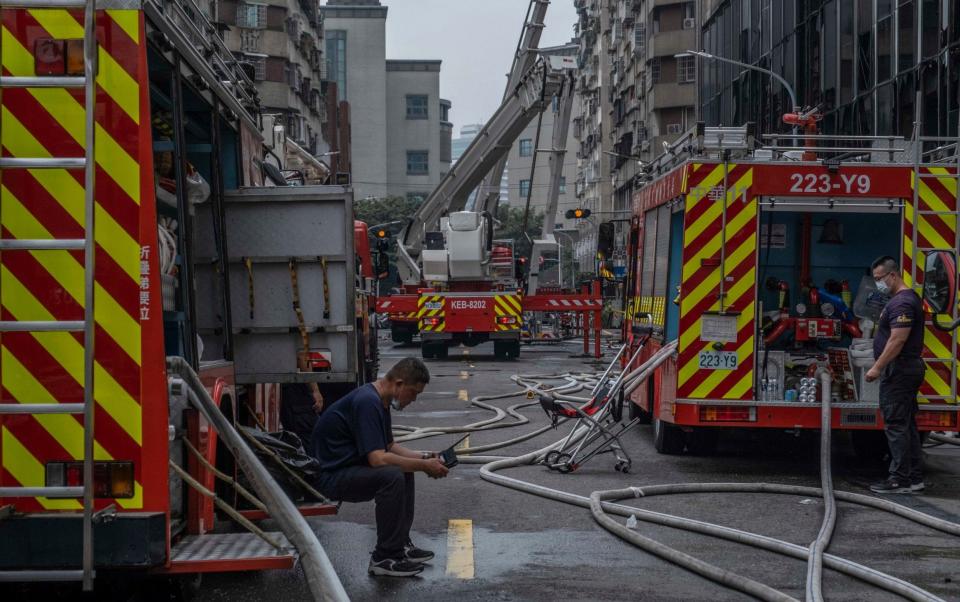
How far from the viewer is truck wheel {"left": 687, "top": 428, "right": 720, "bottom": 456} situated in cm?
1223

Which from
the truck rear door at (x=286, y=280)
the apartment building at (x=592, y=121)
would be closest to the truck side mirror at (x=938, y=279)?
the truck rear door at (x=286, y=280)

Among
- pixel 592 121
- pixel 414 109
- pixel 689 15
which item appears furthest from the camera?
pixel 592 121

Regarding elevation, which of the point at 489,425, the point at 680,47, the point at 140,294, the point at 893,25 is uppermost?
the point at 680,47

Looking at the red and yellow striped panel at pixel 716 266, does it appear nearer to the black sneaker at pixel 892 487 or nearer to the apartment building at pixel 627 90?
the black sneaker at pixel 892 487

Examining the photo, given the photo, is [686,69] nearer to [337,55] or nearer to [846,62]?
[846,62]

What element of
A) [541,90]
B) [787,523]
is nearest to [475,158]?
[541,90]

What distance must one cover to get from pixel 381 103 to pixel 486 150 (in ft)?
205

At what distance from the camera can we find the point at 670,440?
12148mm

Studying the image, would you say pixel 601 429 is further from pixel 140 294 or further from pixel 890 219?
pixel 140 294

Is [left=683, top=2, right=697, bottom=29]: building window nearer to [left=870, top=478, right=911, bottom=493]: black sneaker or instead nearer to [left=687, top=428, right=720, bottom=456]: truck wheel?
[left=687, top=428, right=720, bottom=456]: truck wheel

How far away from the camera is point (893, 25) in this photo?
27.4 m

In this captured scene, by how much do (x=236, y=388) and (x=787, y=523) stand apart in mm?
3828

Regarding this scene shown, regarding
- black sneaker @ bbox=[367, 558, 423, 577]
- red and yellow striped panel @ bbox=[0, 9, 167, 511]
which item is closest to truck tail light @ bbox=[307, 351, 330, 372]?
black sneaker @ bbox=[367, 558, 423, 577]

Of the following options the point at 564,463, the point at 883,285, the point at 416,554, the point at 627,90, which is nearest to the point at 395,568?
the point at 416,554
